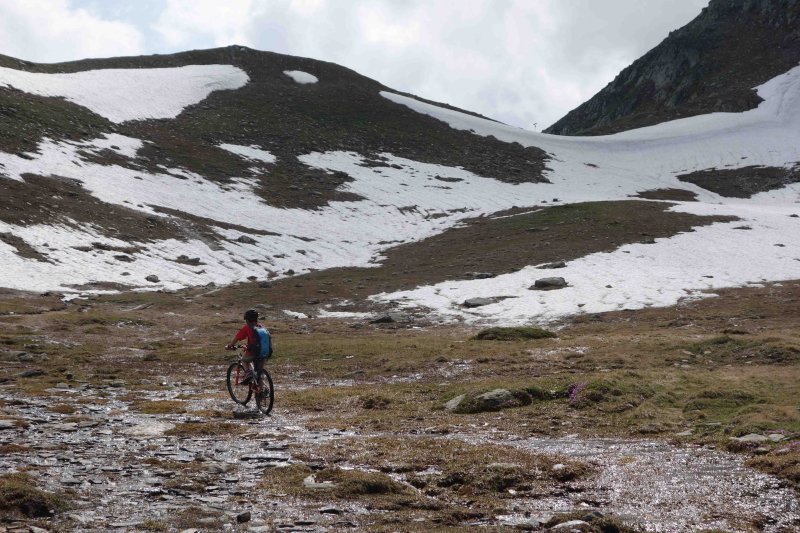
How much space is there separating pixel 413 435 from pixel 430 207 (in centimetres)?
5834

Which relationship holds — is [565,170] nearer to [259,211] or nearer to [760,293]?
[259,211]

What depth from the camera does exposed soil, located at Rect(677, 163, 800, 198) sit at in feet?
267

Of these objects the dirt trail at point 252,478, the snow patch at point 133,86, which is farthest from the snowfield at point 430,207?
the dirt trail at point 252,478

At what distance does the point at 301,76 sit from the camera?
11506 cm

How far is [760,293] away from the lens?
3806 centimetres

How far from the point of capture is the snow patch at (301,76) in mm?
113062

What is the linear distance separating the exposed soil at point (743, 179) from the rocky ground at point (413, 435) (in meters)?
58.6

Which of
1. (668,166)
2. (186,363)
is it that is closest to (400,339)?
(186,363)

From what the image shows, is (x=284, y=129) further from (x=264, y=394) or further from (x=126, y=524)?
(x=126, y=524)

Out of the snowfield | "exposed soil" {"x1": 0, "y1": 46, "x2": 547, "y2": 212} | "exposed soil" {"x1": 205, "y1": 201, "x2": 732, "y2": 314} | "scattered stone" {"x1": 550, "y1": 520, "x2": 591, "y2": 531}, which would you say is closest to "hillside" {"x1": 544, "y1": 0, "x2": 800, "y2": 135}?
the snowfield

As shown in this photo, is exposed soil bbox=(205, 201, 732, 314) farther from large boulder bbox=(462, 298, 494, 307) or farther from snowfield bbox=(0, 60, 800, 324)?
large boulder bbox=(462, 298, 494, 307)

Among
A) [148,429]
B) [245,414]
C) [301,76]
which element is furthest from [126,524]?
[301,76]

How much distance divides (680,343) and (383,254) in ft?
112

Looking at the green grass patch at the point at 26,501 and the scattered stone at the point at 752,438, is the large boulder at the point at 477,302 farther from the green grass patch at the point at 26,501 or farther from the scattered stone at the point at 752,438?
the green grass patch at the point at 26,501
